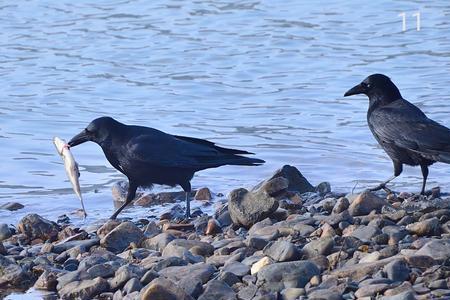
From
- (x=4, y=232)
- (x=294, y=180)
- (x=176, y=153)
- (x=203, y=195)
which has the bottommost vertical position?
(x=203, y=195)

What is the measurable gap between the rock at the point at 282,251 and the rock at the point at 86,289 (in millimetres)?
975

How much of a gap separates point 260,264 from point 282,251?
0.61 ft

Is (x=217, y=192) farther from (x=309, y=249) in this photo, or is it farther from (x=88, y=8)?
A: (x=88, y=8)

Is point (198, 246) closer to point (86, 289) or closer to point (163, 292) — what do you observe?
point (86, 289)

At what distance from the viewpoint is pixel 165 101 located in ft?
50.0

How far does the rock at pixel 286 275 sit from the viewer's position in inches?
254

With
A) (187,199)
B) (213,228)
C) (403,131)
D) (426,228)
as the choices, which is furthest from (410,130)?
(426,228)

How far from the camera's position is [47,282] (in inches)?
280

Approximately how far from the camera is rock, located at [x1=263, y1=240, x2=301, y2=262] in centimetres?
683

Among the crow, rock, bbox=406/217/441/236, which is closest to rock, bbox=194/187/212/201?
the crow

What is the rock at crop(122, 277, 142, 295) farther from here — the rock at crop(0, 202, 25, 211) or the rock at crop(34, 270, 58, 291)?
the rock at crop(0, 202, 25, 211)

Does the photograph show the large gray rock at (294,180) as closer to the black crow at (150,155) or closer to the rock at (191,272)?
the black crow at (150,155)

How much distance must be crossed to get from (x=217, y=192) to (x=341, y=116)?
11.8 ft

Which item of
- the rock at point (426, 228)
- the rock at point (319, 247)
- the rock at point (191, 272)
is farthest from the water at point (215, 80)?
the rock at point (319, 247)
